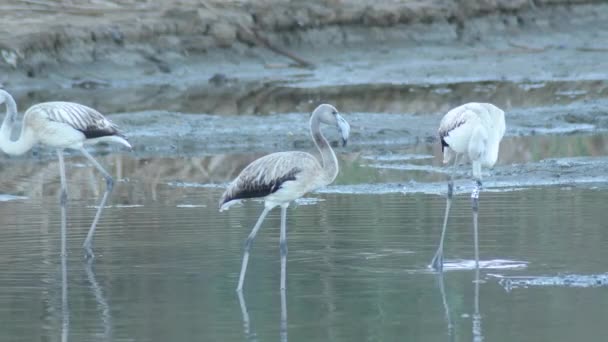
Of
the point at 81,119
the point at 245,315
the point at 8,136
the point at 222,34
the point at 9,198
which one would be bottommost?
the point at 245,315

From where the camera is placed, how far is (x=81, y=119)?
10.7 meters

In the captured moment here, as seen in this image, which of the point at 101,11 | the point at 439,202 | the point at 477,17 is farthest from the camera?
the point at 477,17

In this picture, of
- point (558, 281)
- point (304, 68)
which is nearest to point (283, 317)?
point (558, 281)

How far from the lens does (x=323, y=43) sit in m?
26.7

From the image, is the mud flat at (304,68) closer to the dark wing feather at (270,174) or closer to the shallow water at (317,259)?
the shallow water at (317,259)

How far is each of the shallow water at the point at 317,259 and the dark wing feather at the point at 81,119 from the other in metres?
0.80

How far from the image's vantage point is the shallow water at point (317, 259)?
23.8 ft

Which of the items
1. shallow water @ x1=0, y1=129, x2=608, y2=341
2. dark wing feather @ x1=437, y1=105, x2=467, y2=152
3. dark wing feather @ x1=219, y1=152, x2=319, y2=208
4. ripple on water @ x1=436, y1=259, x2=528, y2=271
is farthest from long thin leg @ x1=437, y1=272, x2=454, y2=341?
dark wing feather @ x1=437, y1=105, x2=467, y2=152

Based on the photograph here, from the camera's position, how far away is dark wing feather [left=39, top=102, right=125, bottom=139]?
10.7 metres

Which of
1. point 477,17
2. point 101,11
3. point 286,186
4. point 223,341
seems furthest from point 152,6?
point 223,341

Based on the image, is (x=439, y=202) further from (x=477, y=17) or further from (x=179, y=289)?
(x=477, y=17)

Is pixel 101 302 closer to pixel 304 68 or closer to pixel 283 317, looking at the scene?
pixel 283 317

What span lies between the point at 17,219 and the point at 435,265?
4.10 meters

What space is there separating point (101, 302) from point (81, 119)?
2955 mm
